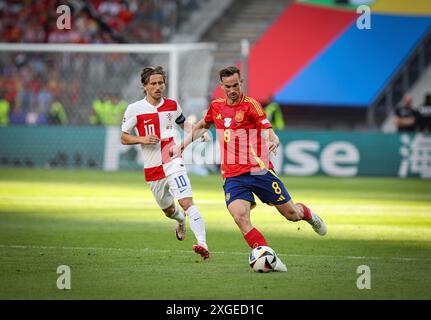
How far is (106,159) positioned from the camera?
1102 inches

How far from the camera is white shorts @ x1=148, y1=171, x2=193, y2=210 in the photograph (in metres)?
11.6

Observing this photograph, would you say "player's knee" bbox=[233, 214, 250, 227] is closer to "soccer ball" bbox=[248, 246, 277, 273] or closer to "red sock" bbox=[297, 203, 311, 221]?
"soccer ball" bbox=[248, 246, 277, 273]

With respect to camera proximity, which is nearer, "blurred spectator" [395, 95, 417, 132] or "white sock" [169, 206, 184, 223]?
"white sock" [169, 206, 184, 223]

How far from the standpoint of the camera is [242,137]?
10484 millimetres

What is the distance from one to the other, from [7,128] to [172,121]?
54.4ft

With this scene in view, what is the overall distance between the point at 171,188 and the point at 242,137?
67.1 inches

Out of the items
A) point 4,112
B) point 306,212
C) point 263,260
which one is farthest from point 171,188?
point 4,112

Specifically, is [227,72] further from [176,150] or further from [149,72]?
[149,72]

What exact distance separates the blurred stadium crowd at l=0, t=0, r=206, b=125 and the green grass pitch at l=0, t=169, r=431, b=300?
7893mm

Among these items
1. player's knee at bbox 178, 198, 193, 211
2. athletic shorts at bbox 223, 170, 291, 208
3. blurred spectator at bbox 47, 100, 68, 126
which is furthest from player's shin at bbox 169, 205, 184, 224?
blurred spectator at bbox 47, 100, 68, 126

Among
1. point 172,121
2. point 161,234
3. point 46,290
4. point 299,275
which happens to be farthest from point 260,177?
point 161,234

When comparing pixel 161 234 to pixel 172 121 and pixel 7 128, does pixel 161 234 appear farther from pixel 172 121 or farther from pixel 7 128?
pixel 7 128

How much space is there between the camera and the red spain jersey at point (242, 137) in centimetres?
1039

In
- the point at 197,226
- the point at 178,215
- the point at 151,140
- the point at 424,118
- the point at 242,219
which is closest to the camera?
the point at 242,219
